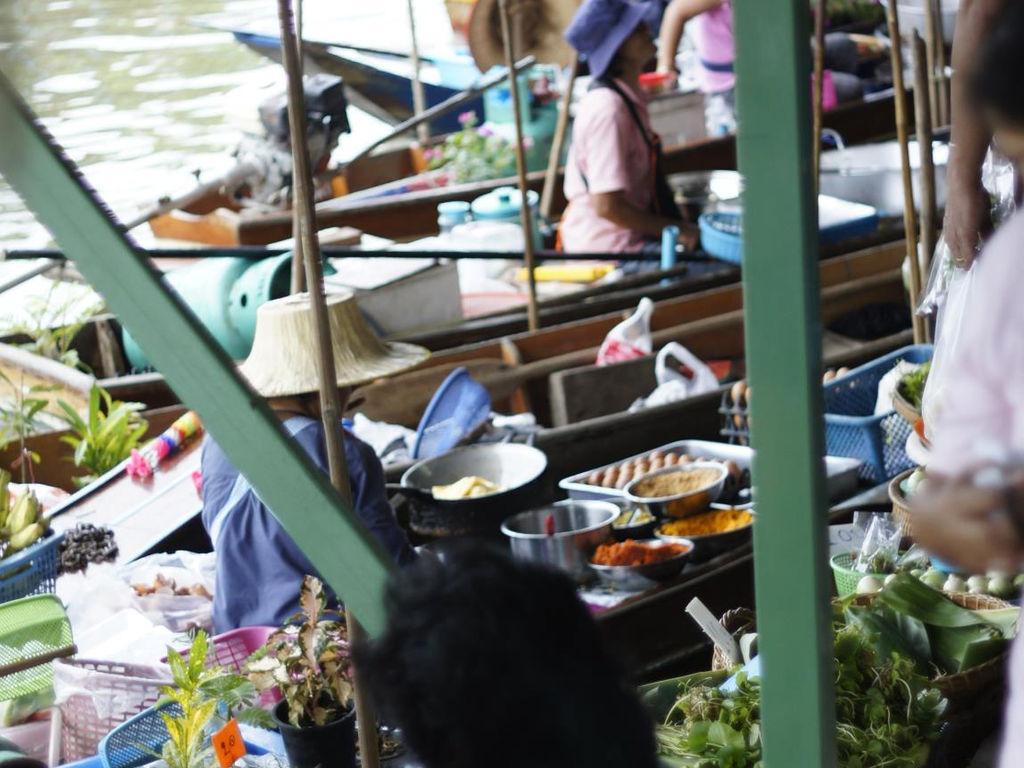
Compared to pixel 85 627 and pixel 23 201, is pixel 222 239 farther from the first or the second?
pixel 23 201

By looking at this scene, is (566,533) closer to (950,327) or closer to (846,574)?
(846,574)

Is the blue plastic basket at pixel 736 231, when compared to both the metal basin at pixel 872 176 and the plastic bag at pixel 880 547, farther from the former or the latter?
the plastic bag at pixel 880 547

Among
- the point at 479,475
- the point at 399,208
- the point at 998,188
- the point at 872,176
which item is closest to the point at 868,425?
the point at 479,475

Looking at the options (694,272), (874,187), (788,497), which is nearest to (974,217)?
(788,497)

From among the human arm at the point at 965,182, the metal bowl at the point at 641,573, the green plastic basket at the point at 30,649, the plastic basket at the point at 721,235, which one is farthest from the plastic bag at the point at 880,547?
the plastic basket at the point at 721,235

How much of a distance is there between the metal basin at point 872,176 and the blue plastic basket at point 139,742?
4.39m

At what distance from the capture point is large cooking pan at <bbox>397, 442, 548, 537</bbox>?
358cm

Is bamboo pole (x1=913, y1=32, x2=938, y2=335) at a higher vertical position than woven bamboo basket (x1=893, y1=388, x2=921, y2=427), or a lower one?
higher

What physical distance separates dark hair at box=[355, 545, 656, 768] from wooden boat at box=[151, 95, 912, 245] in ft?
18.9

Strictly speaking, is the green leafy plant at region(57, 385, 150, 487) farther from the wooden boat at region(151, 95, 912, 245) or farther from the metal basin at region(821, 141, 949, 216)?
the metal basin at region(821, 141, 949, 216)

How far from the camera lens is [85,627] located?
3.21 meters

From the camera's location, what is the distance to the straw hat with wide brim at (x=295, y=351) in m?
2.95

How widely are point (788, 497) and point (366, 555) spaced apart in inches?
16.7

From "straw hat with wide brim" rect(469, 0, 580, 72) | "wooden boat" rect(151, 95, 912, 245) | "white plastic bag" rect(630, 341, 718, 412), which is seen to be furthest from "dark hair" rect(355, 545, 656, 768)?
"wooden boat" rect(151, 95, 912, 245)
